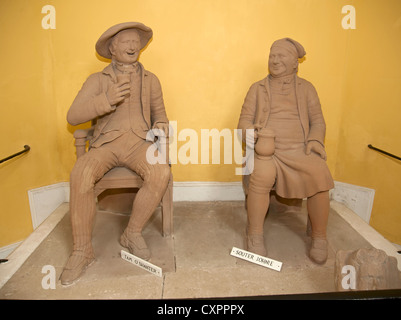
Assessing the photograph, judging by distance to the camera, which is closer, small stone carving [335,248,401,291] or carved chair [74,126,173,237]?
small stone carving [335,248,401,291]

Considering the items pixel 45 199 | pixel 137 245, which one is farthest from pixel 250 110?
pixel 45 199

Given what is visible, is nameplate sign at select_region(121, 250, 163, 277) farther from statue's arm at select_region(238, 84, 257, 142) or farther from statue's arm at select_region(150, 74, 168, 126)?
statue's arm at select_region(238, 84, 257, 142)

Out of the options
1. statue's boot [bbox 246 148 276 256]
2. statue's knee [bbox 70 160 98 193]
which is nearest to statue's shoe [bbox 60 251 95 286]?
statue's knee [bbox 70 160 98 193]

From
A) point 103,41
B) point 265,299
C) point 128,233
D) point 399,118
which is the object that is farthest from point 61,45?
point 399,118

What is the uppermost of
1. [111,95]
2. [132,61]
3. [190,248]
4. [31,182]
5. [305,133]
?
[132,61]

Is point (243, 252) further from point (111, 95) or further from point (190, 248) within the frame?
point (111, 95)

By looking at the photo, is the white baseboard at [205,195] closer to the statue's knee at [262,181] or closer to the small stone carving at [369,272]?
the statue's knee at [262,181]

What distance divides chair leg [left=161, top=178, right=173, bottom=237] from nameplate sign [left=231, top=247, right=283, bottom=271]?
2.18 ft

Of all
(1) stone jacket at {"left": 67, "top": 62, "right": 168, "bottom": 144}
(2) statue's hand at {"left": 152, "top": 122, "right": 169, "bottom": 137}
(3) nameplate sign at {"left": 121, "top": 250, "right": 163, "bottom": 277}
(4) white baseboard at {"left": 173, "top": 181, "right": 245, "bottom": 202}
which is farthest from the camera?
(4) white baseboard at {"left": 173, "top": 181, "right": 245, "bottom": 202}

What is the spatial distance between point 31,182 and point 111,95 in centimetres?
159

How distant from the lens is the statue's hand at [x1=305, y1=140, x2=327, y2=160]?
2830 millimetres

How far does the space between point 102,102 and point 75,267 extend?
4.13ft

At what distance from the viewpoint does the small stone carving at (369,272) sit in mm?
1936

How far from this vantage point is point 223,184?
156 inches
